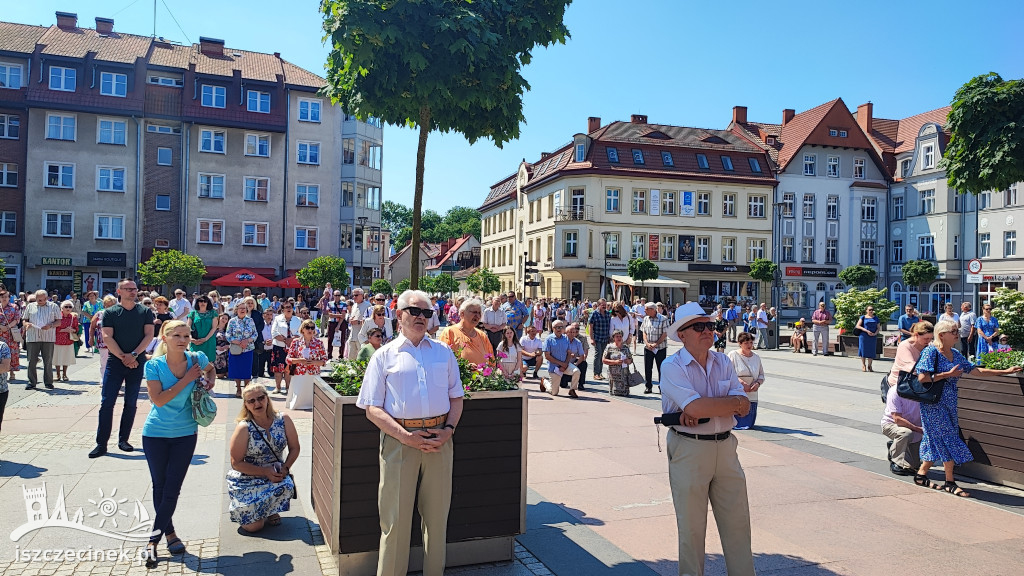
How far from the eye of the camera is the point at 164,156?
42844 mm

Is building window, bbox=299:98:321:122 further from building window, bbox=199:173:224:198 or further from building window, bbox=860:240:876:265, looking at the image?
building window, bbox=860:240:876:265

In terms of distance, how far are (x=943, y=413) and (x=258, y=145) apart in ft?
142

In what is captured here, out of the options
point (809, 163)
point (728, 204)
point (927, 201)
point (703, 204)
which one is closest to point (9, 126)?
point (703, 204)

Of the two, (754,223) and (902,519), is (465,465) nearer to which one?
(902,519)

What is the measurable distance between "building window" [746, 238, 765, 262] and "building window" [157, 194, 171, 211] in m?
38.9

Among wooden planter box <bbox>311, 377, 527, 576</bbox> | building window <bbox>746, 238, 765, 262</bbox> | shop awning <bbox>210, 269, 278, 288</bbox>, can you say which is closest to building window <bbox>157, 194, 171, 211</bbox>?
shop awning <bbox>210, 269, 278, 288</bbox>

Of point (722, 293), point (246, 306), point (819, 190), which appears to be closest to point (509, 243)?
point (722, 293)

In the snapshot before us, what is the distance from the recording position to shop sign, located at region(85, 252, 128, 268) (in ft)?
135

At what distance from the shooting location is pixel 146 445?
5.02 m

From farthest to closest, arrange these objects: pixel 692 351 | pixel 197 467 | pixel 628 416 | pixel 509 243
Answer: pixel 509 243
pixel 628 416
pixel 197 467
pixel 692 351

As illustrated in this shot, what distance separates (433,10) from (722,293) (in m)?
48.7

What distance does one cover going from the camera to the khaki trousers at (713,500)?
4227 mm

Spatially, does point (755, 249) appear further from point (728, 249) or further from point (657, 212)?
point (657, 212)

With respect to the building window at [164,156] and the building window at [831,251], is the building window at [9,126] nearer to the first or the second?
the building window at [164,156]
